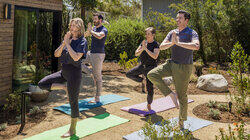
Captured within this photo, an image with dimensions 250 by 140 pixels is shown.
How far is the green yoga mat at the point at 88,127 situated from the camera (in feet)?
13.6

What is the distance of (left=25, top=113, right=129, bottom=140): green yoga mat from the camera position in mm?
4152

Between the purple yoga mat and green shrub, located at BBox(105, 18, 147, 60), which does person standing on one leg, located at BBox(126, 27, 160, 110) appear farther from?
green shrub, located at BBox(105, 18, 147, 60)

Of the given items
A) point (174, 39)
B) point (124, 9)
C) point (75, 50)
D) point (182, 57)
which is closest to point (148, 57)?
point (182, 57)

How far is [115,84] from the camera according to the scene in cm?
882

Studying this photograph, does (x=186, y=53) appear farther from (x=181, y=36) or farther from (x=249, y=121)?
(x=249, y=121)

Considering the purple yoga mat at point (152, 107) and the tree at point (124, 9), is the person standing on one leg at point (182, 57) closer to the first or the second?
the purple yoga mat at point (152, 107)

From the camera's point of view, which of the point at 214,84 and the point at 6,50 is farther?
the point at 214,84

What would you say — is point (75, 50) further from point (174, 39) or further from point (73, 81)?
point (174, 39)

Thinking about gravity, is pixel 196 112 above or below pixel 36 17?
below

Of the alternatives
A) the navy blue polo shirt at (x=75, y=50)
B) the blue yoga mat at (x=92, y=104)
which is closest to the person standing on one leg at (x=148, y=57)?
the blue yoga mat at (x=92, y=104)

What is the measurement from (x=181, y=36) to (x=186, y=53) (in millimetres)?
303

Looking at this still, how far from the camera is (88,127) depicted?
4.59m

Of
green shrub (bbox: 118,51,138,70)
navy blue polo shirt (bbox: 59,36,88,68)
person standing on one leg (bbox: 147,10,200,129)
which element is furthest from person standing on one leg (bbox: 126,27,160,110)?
green shrub (bbox: 118,51,138,70)

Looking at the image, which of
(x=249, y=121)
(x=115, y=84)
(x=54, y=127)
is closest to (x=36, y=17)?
(x=115, y=84)
